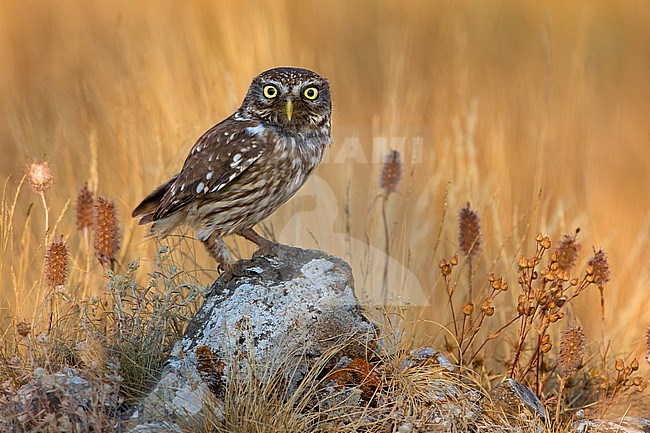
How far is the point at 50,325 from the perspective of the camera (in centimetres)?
346

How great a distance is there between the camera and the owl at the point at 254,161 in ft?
12.3

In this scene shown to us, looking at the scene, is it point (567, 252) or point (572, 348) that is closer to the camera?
point (572, 348)

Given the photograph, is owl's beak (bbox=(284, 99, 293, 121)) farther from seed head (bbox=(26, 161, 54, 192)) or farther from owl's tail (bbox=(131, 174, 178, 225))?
seed head (bbox=(26, 161, 54, 192))

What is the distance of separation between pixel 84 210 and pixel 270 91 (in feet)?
3.33

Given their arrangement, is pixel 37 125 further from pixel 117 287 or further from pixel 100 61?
pixel 117 287

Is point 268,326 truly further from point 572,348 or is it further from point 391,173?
point 391,173

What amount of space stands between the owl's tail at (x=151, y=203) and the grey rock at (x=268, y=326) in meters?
0.73

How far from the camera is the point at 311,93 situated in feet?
12.5

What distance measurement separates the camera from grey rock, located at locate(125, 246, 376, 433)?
122 inches

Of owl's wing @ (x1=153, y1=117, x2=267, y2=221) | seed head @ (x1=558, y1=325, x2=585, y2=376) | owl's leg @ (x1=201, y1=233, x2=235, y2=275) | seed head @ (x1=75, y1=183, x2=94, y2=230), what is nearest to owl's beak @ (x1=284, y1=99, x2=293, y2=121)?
owl's wing @ (x1=153, y1=117, x2=267, y2=221)

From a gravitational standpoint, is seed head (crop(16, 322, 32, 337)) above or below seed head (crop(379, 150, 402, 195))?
below

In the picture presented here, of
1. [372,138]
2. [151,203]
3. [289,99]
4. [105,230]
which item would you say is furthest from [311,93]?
[372,138]

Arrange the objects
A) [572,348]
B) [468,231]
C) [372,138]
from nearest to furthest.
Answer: [572,348] → [468,231] → [372,138]

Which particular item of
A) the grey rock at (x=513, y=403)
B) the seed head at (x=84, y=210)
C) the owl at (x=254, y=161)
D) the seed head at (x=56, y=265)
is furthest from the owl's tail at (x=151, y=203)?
the grey rock at (x=513, y=403)
